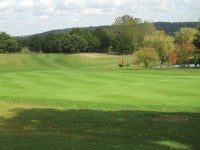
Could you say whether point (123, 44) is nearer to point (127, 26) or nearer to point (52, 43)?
point (127, 26)

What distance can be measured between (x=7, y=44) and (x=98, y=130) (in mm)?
143140

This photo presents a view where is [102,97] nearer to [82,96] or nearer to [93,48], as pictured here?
[82,96]

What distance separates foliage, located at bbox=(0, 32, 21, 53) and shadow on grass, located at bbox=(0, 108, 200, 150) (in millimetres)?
134923

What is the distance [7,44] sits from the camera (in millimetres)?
153875

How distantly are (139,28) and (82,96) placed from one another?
133952mm

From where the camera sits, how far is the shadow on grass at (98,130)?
12656 millimetres

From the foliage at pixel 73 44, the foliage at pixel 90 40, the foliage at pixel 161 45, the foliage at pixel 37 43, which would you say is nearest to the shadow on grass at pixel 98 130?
the foliage at pixel 161 45

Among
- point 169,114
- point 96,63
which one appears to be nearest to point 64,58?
point 96,63

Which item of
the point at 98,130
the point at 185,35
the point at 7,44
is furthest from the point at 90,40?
the point at 98,130

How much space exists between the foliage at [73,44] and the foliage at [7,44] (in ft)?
72.3

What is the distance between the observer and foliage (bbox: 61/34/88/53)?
14225cm

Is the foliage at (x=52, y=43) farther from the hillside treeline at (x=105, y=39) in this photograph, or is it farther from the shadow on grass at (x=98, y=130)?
the shadow on grass at (x=98, y=130)

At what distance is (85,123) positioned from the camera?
1708 cm

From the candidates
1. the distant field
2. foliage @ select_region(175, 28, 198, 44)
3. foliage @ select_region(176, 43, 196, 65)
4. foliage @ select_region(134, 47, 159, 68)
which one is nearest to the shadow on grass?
the distant field
